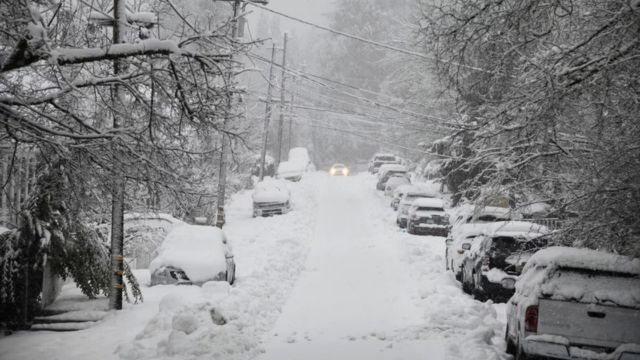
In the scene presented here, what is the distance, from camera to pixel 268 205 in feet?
107

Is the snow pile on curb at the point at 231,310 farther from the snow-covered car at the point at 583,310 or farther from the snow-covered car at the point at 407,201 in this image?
the snow-covered car at the point at 407,201

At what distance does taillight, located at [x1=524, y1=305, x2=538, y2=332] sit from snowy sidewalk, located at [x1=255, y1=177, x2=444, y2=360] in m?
1.71

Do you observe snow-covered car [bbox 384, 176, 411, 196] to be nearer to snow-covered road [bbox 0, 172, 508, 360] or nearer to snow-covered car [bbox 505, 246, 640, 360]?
snow-covered road [bbox 0, 172, 508, 360]

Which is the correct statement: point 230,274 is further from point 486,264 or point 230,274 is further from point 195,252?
point 486,264

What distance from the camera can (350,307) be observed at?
13430 mm

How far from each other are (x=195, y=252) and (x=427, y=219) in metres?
15.1

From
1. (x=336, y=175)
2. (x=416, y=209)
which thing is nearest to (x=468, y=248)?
(x=416, y=209)

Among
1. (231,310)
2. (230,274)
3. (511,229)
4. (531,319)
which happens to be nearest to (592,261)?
(531,319)

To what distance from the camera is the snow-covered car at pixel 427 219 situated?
27.8 m

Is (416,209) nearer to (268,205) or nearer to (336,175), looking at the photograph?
(268,205)

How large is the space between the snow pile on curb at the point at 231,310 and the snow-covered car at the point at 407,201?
7863mm

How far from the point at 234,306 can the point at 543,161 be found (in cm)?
631

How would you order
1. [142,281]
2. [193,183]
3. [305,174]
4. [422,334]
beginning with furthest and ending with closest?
[305,174]
[142,281]
[422,334]
[193,183]

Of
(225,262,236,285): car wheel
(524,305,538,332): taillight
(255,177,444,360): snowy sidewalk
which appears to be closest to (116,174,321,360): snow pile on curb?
(225,262,236,285): car wheel
